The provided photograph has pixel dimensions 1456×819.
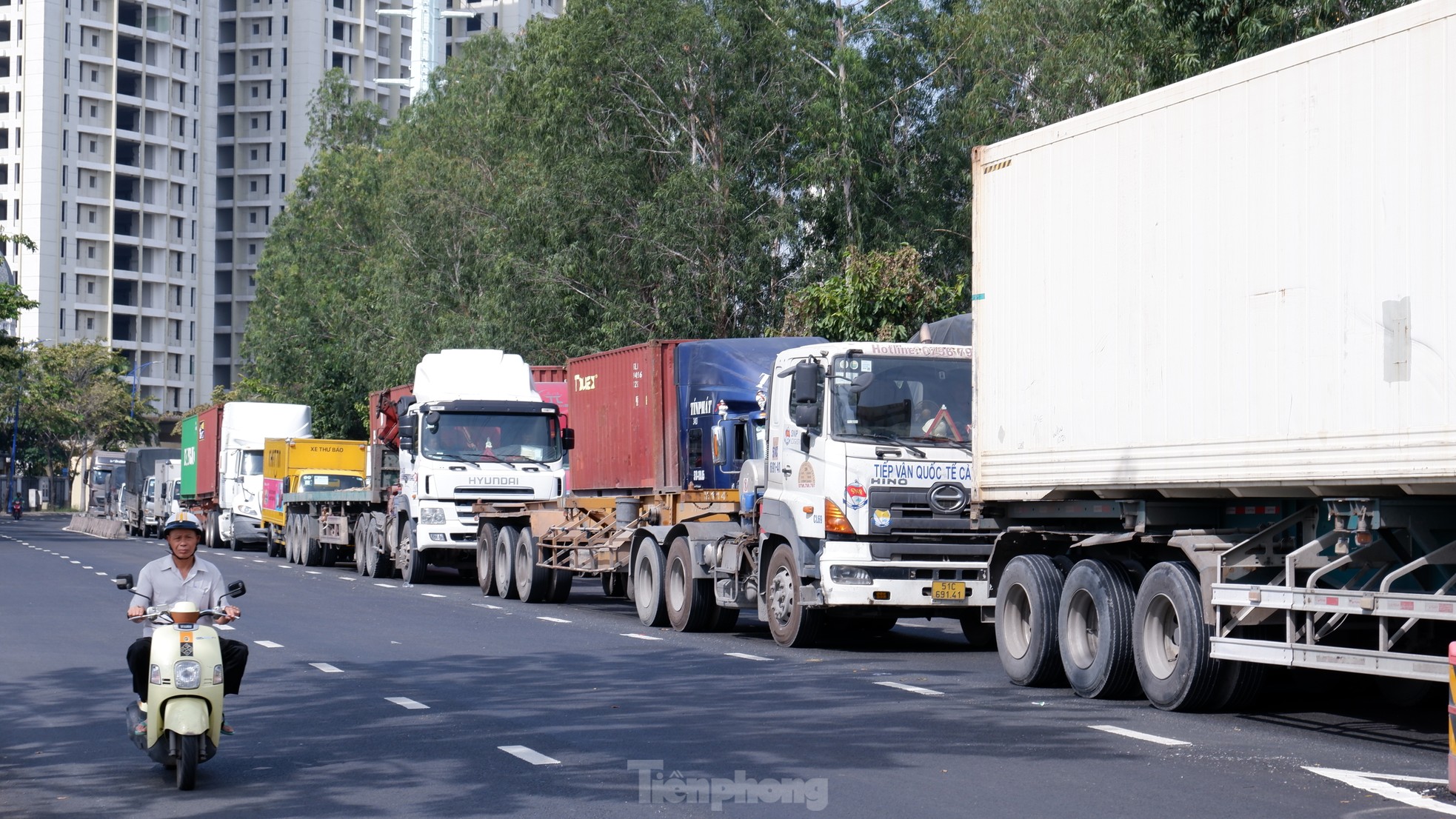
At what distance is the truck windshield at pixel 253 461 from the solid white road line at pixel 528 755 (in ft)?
118

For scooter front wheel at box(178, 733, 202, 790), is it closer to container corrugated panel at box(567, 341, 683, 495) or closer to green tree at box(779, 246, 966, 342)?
container corrugated panel at box(567, 341, 683, 495)

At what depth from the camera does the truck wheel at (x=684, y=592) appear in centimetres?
1862

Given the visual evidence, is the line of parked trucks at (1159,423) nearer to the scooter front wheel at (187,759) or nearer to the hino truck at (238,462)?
the scooter front wheel at (187,759)

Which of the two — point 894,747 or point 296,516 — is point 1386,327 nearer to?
point 894,747

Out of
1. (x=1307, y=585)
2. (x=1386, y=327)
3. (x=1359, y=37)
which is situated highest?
(x=1359, y=37)

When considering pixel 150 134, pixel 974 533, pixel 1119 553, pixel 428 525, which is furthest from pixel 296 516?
pixel 150 134

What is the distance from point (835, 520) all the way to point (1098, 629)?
3.72 m

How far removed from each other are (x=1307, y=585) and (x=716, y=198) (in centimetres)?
3170

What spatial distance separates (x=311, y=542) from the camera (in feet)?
118

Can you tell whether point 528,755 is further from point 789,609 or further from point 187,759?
point 789,609

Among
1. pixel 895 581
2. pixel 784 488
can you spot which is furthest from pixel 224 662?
pixel 784 488

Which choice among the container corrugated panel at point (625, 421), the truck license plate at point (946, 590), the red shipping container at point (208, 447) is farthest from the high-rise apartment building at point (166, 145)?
the truck license plate at point (946, 590)

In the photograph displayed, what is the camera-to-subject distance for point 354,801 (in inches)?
334

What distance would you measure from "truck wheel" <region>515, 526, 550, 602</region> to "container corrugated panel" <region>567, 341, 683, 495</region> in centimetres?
92
